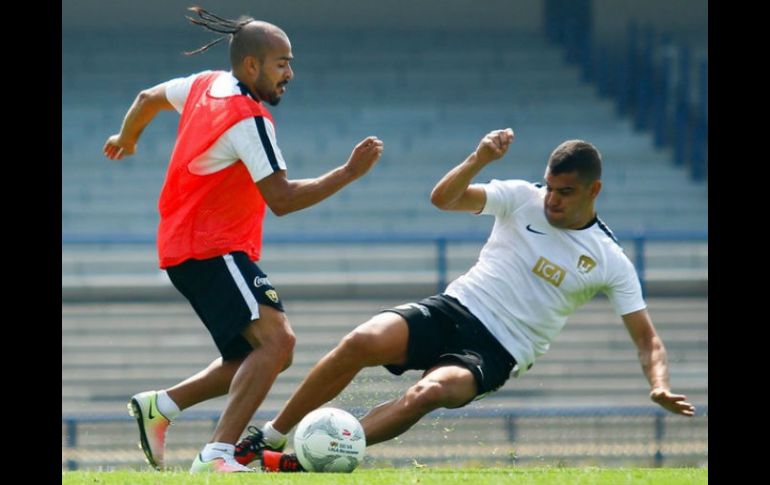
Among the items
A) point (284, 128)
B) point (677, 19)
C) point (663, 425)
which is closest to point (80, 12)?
point (284, 128)

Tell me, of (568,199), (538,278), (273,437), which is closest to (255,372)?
(273,437)

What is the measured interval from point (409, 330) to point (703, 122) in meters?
10.5

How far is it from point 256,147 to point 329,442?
128 centimetres

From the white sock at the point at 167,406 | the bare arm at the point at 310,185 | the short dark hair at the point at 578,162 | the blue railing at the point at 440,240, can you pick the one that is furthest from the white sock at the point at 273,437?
the blue railing at the point at 440,240

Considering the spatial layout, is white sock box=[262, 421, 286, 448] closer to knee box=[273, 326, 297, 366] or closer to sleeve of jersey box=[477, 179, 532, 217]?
knee box=[273, 326, 297, 366]

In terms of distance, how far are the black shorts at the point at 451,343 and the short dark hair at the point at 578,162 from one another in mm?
798

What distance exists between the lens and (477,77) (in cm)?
1795

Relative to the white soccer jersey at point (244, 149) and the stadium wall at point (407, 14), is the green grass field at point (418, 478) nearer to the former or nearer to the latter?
the white soccer jersey at point (244, 149)

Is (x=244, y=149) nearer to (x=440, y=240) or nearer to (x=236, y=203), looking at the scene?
(x=236, y=203)

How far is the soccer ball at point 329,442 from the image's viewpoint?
19.5ft

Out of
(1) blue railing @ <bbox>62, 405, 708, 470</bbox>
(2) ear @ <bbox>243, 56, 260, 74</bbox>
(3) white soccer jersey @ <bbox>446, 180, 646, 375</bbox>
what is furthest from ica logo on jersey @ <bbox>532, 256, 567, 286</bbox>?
(1) blue railing @ <bbox>62, 405, 708, 470</bbox>

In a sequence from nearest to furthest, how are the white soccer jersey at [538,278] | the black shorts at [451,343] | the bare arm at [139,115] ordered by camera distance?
the black shorts at [451,343] → the white soccer jersey at [538,278] → the bare arm at [139,115]

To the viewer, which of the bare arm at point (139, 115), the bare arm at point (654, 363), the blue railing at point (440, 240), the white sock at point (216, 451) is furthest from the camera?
the blue railing at point (440, 240)

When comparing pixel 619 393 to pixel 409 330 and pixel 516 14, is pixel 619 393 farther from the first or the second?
pixel 516 14
